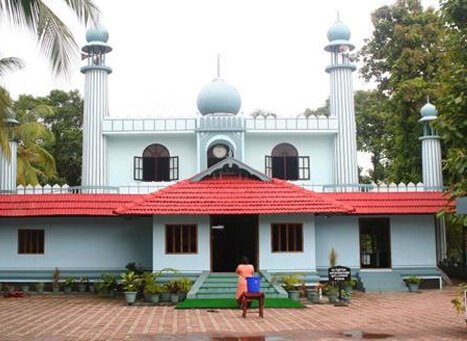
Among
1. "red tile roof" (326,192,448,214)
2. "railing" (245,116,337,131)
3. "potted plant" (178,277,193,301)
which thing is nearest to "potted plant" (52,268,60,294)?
"potted plant" (178,277,193,301)

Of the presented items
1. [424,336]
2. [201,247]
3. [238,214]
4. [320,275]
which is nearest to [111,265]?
[201,247]

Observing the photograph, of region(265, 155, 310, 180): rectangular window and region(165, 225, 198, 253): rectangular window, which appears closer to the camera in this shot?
region(165, 225, 198, 253): rectangular window

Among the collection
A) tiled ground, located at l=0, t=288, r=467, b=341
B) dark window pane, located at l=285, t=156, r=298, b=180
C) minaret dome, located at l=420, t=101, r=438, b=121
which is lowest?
tiled ground, located at l=0, t=288, r=467, b=341

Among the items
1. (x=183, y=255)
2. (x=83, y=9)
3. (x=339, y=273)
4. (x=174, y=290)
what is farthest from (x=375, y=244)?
(x=83, y=9)

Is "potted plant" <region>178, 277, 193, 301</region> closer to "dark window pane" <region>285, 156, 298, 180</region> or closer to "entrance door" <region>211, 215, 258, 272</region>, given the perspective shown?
"entrance door" <region>211, 215, 258, 272</region>

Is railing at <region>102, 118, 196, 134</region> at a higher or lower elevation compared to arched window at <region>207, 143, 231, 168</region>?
higher

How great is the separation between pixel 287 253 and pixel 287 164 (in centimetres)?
621

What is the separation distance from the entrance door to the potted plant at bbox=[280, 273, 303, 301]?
3.73 metres

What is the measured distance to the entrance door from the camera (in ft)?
75.5

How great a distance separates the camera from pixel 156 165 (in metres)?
25.4

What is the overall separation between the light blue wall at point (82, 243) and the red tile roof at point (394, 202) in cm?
658

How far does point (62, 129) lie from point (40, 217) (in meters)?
14.8

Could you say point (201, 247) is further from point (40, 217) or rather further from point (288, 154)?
→ point (288, 154)

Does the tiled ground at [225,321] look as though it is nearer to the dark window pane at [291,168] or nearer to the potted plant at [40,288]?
the potted plant at [40,288]
